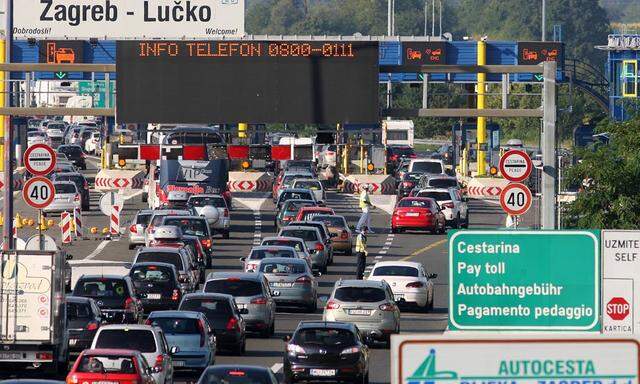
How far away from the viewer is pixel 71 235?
55469 mm

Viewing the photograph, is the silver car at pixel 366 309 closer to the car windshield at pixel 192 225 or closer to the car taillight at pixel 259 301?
the car taillight at pixel 259 301

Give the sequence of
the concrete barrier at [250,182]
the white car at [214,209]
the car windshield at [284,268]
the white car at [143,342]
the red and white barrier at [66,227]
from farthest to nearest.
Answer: the concrete barrier at [250,182] → the white car at [214,209] → the red and white barrier at [66,227] → the car windshield at [284,268] → the white car at [143,342]

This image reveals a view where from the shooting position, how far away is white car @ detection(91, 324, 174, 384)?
89.8 ft

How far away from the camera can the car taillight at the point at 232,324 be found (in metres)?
32.7

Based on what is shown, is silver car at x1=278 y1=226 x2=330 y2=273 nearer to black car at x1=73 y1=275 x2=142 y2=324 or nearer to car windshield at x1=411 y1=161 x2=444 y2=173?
black car at x1=73 y1=275 x2=142 y2=324

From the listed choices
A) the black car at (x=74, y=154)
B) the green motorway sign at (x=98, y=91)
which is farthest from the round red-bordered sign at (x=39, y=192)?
the black car at (x=74, y=154)

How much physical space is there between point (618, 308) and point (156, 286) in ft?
72.6

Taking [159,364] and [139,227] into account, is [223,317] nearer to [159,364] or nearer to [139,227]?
[159,364]

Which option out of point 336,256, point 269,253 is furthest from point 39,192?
point 336,256

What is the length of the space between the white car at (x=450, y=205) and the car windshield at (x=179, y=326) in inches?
1250

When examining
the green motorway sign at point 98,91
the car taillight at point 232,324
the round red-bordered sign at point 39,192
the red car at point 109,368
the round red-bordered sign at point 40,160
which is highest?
the green motorway sign at point 98,91

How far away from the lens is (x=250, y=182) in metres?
76.0

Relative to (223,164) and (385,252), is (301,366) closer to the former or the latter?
(385,252)

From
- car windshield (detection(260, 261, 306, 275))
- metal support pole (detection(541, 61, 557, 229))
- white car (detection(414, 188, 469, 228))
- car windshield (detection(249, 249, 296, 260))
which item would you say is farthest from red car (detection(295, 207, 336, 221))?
metal support pole (detection(541, 61, 557, 229))
